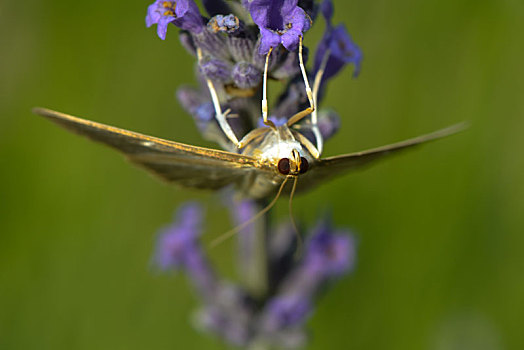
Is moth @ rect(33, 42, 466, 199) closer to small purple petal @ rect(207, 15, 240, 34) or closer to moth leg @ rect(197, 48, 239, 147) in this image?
moth leg @ rect(197, 48, 239, 147)

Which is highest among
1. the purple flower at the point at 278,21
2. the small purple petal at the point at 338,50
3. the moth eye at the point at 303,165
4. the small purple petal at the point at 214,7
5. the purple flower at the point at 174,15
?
the purple flower at the point at 174,15

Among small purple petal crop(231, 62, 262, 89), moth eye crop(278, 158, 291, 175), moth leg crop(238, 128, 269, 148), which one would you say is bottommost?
moth eye crop(278, 158, 291, 175)

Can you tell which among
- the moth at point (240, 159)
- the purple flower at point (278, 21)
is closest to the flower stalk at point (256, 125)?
the purple flower at point (278, 21)

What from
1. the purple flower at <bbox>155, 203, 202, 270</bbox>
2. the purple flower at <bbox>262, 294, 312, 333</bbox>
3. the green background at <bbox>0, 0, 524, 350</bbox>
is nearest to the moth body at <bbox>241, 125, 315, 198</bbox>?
the purple flower at <bbox>262, 294, 312, 333</bbox>

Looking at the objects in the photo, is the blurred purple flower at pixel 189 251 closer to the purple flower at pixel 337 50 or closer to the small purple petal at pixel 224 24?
the purple flower at pixel 337 50

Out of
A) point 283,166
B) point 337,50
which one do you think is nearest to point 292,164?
point 283,166

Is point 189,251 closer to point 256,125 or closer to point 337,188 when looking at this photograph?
point 256,125

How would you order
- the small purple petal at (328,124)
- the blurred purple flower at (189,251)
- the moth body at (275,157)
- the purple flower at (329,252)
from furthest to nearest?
the blurred purple flower at (189,251)
the purple flower at (329,252)
the small purple petal at (328,124)
the moth body at (275,157)
